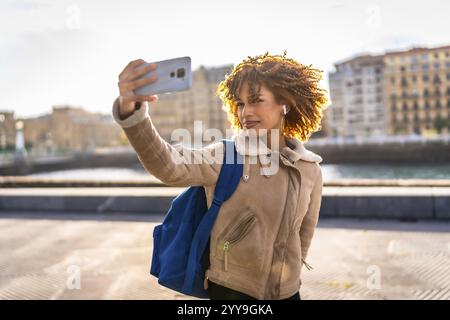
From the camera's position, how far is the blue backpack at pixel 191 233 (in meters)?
1.59

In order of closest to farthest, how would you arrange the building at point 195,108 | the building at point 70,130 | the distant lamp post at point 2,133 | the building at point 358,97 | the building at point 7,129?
the building at point 358,97
the distant lamp post at point 2,133
the building at point 7,129
the building at point 195,108
the building at point 70,130

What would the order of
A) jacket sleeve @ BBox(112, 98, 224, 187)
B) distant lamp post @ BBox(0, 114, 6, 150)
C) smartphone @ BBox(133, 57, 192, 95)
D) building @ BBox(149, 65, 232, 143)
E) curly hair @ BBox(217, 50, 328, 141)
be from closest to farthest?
smartphone @ BBox(133, 57, 192, 95), jacket sleeve @ BBox(112, 98, 224, 187), curly hair @ BBox(217, 50, 328, 141), distant lamp post @ BBox(0, 114, 6, 150), building @ BBox(149, 65, 232, 143)

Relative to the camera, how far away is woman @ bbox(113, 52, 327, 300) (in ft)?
5.22

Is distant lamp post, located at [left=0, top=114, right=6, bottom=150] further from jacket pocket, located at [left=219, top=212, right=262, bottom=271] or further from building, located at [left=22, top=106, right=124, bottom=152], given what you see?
jacket pocket, located at [left=219, top=212, right=262, bottom=271]

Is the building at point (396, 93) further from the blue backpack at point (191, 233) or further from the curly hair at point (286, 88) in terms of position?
the blue backpack at point (191, 233)

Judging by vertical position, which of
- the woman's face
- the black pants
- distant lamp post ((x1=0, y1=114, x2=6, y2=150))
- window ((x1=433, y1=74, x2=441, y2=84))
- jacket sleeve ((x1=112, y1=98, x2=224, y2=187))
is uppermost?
window ((x1=433, y1=74, x2=441, y2=84))

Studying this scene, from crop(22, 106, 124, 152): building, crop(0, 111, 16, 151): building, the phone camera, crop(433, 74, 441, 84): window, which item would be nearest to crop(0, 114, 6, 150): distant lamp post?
crop(0, 111, 16, 151): building

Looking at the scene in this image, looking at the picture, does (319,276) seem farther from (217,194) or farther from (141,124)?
(141,124)

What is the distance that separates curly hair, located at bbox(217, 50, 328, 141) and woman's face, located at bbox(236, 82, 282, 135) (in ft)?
0.07

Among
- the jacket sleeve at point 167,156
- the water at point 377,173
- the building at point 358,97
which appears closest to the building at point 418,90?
the building at point 358,97

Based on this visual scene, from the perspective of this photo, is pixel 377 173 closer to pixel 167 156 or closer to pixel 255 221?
pixel 255 221
